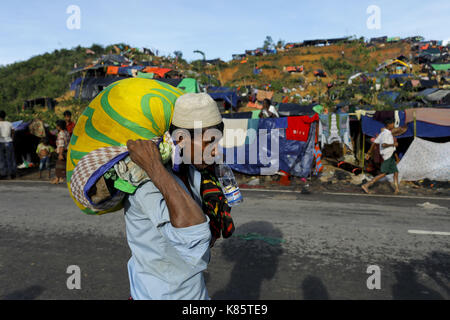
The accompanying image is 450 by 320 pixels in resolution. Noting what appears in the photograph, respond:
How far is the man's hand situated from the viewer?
4.60ft

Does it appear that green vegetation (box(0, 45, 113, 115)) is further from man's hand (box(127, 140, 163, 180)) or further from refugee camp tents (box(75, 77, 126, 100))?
man's hand (box(127, 140, 163, 180))

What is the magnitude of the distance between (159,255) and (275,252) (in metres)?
3.31

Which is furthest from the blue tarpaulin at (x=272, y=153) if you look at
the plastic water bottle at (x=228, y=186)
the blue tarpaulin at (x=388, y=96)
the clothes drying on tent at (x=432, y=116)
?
the blue tarpaulin at (x=388, y=96)

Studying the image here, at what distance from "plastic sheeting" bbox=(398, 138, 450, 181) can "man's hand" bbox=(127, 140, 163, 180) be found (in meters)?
10.2

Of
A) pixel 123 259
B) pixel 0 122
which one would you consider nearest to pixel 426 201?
pixel 123 259

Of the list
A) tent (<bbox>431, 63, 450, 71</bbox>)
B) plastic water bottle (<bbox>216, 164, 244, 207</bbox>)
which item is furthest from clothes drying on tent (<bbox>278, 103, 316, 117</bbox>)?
tent (<bbox>431, 63, 450, 71</bbox>)

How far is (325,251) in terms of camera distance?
15.1ft

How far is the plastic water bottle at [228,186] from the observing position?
1.83 m

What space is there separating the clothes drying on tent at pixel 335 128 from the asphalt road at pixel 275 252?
445 centimetres

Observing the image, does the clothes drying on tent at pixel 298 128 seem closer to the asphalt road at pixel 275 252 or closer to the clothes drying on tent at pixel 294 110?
the asphalt road at pixel 275 252

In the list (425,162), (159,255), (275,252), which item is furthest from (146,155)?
(425,162)
